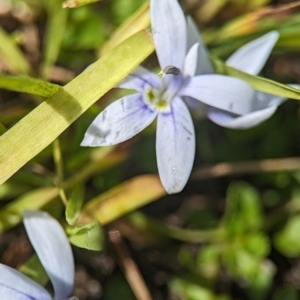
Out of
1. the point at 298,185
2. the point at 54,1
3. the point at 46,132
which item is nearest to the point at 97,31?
the point at 54,1

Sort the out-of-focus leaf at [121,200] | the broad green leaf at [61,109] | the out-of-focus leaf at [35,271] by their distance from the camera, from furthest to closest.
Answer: the out-of-focus leaf at [121,200] → the out-of-focus leaf at [35,271] → the broad green leaf at [61,109]

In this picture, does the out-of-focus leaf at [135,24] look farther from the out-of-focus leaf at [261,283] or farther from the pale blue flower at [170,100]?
the out-of-focus leaf at [261,283]

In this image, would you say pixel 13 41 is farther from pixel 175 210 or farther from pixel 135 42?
pixel 175 210

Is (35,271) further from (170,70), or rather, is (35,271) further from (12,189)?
(170,70)

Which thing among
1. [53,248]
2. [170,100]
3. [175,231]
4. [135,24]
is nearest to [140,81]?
[170,100]

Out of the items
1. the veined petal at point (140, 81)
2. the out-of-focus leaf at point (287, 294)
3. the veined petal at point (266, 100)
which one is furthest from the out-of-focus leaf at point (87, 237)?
the out-of-focus leaf at point (287, 294)
